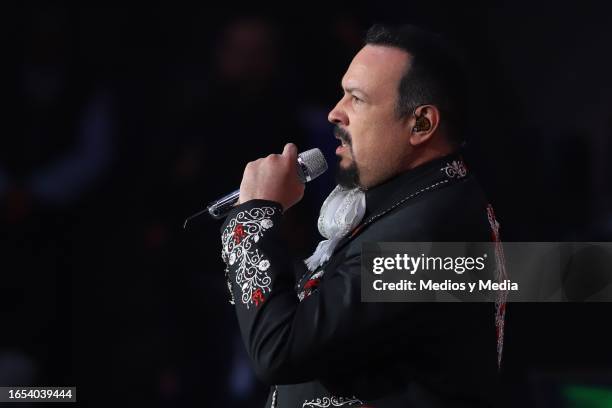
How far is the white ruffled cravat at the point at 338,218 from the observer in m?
1.32

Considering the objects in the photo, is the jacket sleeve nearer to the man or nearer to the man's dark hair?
the man

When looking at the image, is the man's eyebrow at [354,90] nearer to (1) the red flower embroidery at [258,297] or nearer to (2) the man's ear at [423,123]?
(2) the man's ear at [423,123]

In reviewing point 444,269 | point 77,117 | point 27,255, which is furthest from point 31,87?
point 444,269

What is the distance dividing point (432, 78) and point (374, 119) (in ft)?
0.35

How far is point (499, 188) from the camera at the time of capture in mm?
2035

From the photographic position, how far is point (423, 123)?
129 cm

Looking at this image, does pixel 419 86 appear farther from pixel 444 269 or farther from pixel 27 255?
pixel 27 255

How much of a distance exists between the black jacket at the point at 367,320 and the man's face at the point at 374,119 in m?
0.05

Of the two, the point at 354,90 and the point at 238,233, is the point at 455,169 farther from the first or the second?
the point at 238,233

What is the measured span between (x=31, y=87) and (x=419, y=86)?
1.41 metres

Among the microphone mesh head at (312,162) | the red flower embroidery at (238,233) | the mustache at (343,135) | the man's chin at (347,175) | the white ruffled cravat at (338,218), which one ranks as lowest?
the red flower embroidery at (238,233)

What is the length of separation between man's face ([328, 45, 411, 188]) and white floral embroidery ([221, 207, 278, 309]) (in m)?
0.17

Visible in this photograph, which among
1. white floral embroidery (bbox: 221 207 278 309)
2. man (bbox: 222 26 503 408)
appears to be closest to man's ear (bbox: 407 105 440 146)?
man (bbox: 222 26 503 408)

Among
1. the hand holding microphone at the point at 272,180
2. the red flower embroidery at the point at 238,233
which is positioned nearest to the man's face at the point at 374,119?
the hand holding microphone at the point at 272,180
